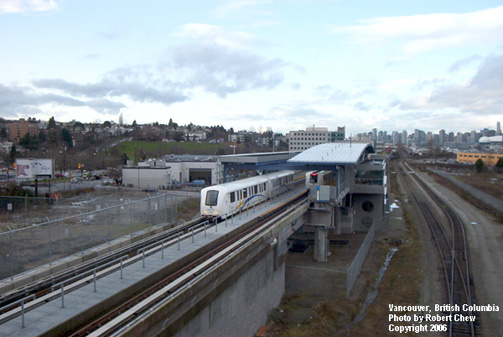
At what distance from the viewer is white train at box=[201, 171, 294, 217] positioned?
24609mm

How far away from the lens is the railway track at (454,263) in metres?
21.2

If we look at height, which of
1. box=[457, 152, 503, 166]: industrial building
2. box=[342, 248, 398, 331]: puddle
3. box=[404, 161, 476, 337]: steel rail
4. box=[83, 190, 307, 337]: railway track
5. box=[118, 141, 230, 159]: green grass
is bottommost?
box=[342, 248, 398, 331]: puddle

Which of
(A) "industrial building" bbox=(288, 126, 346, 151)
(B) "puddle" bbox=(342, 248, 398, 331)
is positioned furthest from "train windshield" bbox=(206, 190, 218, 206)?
(A) "industrial building" bbox=(288, 126, 346, 151)

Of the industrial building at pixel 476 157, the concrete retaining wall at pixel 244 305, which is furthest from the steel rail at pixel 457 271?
the industrial building at pixel 476 157

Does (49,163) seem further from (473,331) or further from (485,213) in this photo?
(485,213)

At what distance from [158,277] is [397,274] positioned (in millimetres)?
21140

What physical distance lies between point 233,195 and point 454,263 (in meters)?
18.9

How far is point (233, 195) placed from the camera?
25.8 metres

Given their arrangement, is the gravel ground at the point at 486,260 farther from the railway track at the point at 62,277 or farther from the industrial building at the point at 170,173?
the industrial building at the point at 170,173

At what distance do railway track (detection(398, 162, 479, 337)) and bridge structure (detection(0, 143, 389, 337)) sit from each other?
9.03m

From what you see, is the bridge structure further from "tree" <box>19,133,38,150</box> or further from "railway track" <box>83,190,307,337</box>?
"tree" <box>19,133,38,150</box>

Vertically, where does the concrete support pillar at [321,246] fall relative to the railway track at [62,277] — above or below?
below

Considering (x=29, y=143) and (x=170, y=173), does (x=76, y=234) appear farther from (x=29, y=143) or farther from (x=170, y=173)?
(x=29, y=143)

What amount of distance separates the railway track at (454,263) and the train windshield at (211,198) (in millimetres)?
14480
